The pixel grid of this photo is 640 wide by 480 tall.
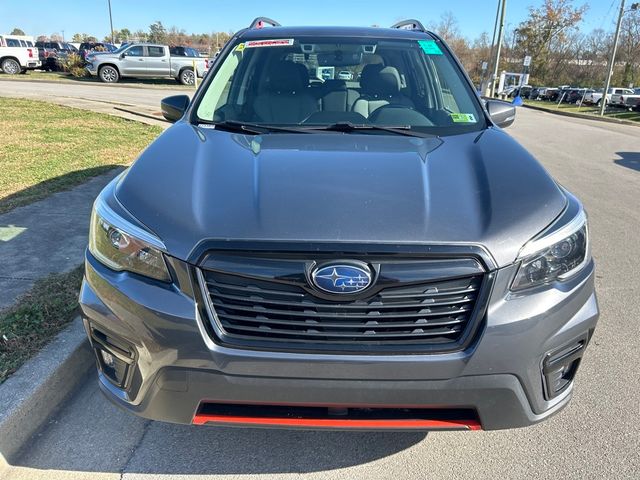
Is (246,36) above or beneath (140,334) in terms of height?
above

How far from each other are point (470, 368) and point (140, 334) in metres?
1.18

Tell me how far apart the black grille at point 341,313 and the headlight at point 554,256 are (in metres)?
0.20

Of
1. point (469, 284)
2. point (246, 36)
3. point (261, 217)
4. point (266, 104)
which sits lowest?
point (469, 284)

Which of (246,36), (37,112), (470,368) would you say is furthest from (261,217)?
(37,112)

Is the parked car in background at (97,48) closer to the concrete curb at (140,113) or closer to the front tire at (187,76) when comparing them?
the front tire at (187,76)

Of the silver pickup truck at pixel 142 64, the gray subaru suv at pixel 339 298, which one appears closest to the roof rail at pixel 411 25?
the gray subaru suv at pixel 339 298

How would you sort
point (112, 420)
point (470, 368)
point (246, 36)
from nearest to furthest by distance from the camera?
point (470, 368), point (112, 420), point (246, 36)

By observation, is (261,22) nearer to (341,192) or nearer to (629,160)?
(341,192)

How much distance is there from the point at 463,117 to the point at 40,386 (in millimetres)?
2716

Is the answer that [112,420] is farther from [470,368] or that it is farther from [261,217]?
[470,368]

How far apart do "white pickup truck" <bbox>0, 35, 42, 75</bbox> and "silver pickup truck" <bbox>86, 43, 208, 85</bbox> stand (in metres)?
5.84

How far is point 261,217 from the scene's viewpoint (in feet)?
6.43

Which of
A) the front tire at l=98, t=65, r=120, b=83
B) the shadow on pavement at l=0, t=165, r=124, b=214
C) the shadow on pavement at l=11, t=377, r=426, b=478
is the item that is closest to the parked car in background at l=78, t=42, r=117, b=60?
the front tire at l=98, t=65, r=120, b=83

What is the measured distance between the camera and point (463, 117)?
3199 mm
